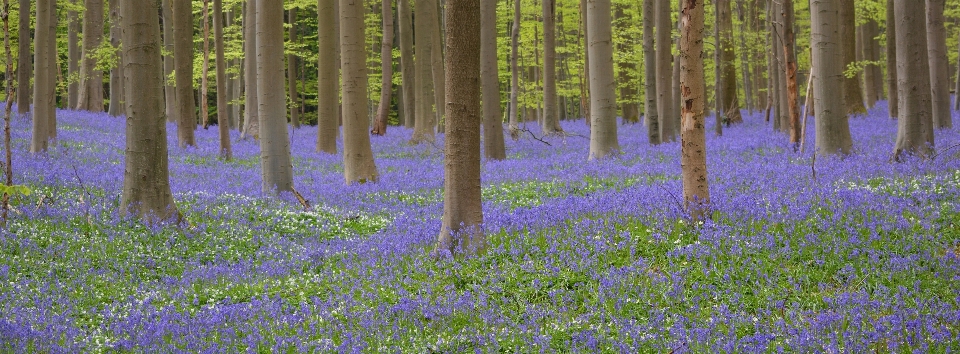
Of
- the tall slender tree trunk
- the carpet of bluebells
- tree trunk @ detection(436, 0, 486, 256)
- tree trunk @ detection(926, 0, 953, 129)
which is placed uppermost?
the tall slender tree trunk

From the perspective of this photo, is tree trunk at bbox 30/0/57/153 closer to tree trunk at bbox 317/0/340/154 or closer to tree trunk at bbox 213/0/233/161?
tree trunk at bbox 213/0/233/161

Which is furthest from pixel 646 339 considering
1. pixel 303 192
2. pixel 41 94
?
pixel 41 94

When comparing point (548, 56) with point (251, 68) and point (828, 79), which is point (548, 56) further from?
point (828, 79)

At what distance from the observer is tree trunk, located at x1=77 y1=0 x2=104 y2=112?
88.1 feet

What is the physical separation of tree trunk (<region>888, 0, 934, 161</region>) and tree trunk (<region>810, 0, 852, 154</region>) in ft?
3.42

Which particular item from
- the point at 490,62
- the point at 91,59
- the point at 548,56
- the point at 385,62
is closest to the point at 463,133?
the point at 490,62

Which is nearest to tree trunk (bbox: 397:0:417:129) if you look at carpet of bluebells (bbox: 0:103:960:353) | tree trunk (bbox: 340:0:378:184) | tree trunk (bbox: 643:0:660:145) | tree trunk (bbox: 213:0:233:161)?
tree trunk (bbox: 213:0:233:161)

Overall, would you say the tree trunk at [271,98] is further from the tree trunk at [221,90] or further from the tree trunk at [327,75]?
the tree trunk at [221,90]

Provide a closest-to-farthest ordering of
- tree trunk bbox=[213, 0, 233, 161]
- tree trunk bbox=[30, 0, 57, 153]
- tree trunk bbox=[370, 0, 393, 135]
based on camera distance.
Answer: tree trunk bbox=[30, 0, 57, 153] < tree trunk bbox=[213, 0, 233, 161] < tree trunk bbox=[370, 0, 393, 135]

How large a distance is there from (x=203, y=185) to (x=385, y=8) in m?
13.3

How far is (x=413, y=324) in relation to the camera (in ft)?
20.1

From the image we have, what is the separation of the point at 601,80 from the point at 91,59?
22.0 m

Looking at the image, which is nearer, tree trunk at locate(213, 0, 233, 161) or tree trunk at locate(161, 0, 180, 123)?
tree trunk at locate(213, 0, 233, 161)

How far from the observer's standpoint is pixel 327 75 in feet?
58.2
